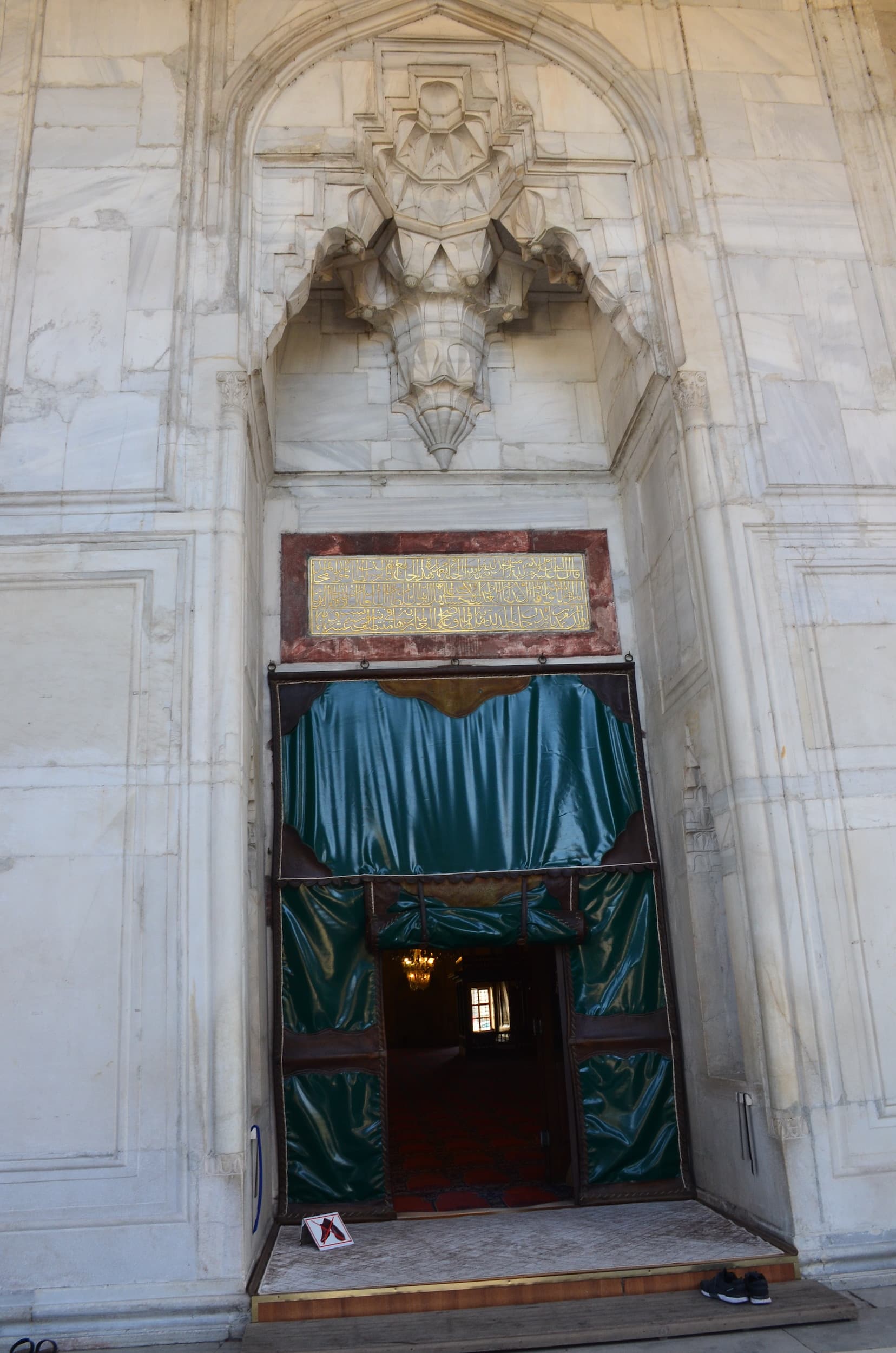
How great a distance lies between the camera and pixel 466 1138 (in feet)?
26.7

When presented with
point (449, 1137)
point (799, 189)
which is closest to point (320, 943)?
point (449, 1137)

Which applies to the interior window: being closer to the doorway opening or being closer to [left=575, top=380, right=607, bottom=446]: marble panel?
the doorway opening

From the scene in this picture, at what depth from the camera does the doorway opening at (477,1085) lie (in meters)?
6.11

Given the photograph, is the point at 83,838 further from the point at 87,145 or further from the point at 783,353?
the point at 783,353

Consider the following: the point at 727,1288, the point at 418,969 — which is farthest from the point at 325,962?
the point at 418,969

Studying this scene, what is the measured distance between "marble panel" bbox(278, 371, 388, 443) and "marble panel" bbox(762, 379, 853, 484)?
2531 mm

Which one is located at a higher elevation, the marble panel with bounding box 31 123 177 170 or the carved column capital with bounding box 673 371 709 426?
the marble panel with bounding box 31 123 177 170

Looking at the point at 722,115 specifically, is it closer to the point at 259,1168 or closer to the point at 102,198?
the point at 102,198

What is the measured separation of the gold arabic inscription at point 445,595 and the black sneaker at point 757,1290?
3.58m

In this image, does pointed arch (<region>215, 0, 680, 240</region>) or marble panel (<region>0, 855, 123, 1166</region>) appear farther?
pointed arch (<region>215, 0, 680, 240</region>)

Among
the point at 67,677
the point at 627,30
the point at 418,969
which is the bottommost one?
the point at 418,969

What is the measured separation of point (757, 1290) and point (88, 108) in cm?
683

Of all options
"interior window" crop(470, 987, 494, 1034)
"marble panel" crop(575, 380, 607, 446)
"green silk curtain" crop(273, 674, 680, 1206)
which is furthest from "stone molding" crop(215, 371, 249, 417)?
"interior window" crop(470, 987, 494, 1034)

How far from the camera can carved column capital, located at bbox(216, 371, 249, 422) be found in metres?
5.34
